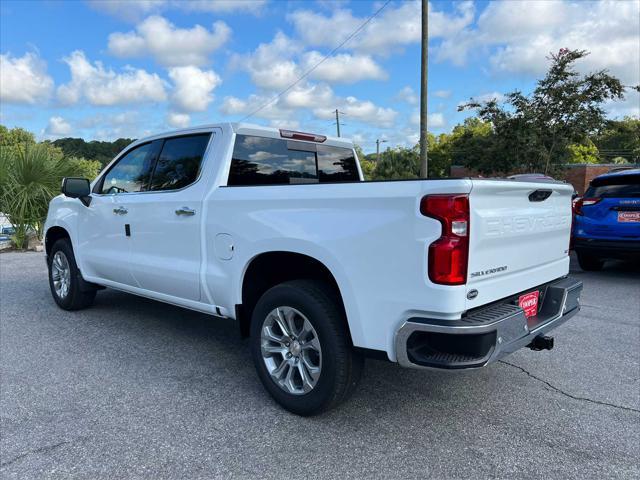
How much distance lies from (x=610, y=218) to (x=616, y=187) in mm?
485

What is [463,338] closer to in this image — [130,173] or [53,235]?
[130,173]

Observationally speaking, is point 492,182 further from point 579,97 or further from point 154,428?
point 579,97

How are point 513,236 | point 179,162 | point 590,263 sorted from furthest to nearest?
point 590,263 < point 179,162 < point 513,236

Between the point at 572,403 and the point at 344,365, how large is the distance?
1.67 meters

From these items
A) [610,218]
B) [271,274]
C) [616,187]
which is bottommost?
[610,218]

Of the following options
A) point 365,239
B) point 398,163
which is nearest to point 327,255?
point 365,239

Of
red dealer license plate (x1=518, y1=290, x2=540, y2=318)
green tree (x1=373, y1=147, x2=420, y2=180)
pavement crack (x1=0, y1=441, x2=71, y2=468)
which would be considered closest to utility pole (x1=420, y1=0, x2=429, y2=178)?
red dealer license plate (x1=518, y1=290, x2=540, y2=318)

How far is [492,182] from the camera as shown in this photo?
263 cm

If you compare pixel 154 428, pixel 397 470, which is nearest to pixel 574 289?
pixel 397 470

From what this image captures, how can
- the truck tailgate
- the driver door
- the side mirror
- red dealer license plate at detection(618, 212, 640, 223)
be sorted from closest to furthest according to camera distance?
1. the truck tailgate
2. the driver door
3. the side mirror
4. red dealer license plate at detection(618, 212, 640, 223)

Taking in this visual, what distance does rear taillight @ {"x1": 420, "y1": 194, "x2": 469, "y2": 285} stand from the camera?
8.04 ft

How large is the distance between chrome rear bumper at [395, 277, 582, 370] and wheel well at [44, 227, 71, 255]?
14.6 feet

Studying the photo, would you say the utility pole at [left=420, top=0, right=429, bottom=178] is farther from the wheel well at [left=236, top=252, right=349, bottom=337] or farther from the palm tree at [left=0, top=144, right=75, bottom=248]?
the wheel well at [left=236, top=252, right=349, bottom=337]

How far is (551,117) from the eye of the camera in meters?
16.8
